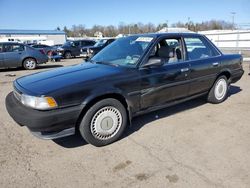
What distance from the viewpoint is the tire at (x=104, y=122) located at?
3545mm

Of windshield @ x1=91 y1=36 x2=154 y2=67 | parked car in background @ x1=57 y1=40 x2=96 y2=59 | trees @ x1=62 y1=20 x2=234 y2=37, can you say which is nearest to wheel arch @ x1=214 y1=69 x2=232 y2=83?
windshield @ x1=91 y1=36 x2=154 y2=67

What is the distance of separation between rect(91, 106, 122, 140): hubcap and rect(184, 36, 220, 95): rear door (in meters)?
1.78

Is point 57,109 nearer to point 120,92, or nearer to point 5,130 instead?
point 120,92

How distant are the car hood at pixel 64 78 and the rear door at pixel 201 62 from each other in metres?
1.66

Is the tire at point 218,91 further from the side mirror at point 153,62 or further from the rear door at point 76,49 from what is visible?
the rear door at point 76,49

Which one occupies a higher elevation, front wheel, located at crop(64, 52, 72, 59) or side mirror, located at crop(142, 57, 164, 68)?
side mirror, located at crop(142, 57, 164, 68)

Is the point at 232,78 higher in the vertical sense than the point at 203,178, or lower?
higher

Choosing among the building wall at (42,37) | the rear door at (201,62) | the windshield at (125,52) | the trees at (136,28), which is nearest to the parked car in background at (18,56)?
the windshield at (125,52)

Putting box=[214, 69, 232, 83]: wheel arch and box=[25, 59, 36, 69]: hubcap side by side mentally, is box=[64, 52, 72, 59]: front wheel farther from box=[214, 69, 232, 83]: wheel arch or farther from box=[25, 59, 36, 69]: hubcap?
box=[214, 69, 232, 83]: wheel arch

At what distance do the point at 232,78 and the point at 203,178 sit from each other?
3696 mm

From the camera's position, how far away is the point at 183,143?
3.77 metres

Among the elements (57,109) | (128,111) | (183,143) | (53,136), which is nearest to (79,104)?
(57,109)

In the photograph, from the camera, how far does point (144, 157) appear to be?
133 inches

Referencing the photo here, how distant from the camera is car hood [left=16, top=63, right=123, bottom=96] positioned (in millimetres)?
3388
